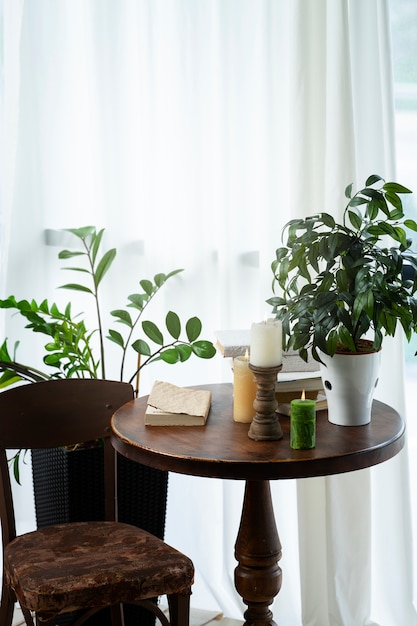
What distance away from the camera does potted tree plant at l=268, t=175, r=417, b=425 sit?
5.77 ft

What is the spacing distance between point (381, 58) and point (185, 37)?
587 mm

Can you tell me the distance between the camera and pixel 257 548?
1.93 m

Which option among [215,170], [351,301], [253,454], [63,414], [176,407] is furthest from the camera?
[215,170]

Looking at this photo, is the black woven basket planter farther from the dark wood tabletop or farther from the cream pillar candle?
the cream pillar candle

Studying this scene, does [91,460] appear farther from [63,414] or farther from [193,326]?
[193,326]

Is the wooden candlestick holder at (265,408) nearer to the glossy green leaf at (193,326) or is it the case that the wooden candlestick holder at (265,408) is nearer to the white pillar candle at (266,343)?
the white pillar candle at (266,343)

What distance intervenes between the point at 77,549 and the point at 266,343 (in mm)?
658

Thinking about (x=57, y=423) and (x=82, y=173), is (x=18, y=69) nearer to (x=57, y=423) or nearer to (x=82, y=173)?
(x=82, y=173)

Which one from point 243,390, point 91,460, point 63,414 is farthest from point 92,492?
point 243,390

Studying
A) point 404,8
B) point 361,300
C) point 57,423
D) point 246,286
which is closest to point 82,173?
point 246,286

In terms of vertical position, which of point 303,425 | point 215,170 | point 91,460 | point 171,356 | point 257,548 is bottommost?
point 257,548

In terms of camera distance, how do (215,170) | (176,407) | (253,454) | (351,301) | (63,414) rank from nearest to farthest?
(253,454) → (351,301) → (176,407) → (63,414) → (215,170)

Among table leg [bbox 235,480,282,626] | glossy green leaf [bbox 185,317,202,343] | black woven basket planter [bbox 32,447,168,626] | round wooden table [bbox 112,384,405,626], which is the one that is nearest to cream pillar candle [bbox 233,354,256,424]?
round wooden table [bbox 112,384,405,626]

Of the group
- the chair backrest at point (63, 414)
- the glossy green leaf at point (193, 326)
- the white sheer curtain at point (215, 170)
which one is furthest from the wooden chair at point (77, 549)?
the white sheer curtain at point (215, 170)
